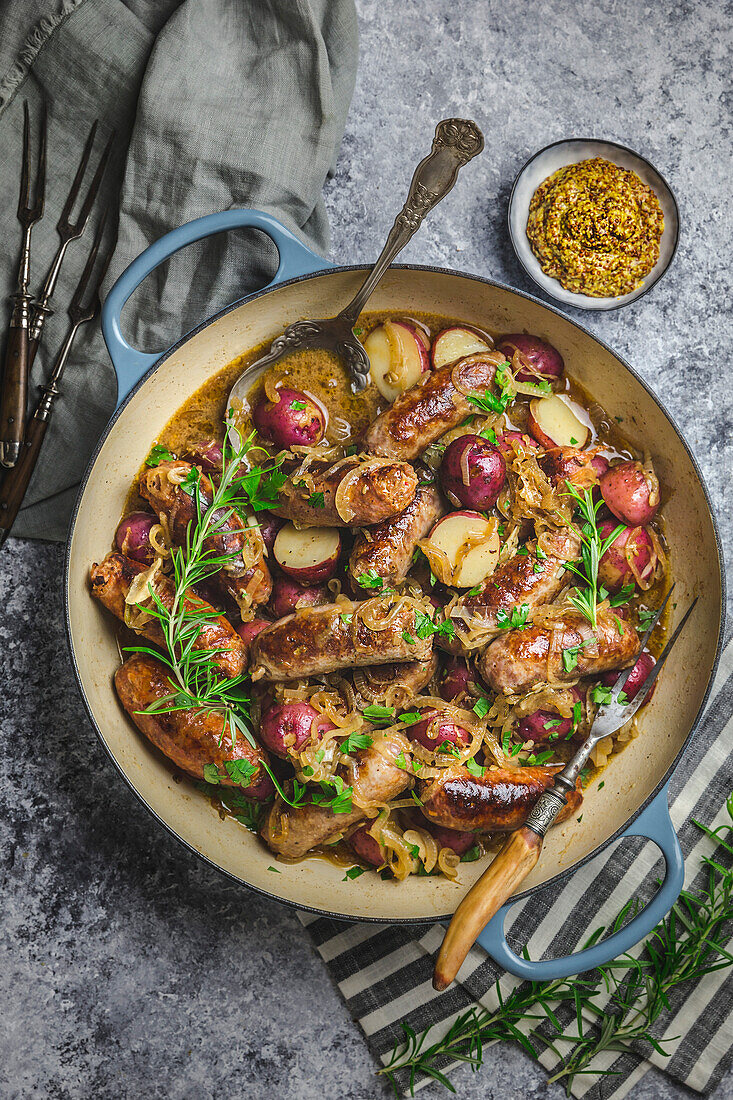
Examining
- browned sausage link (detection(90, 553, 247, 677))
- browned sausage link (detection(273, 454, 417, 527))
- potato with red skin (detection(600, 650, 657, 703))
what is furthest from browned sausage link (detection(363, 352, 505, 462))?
potato with red skin (detection(600, 650, 657, 703))

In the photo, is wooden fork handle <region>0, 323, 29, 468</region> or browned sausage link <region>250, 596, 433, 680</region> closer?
browned sausage link <region>250, 596, 433, 680</region>

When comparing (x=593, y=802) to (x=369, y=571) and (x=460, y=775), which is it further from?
(x=369, y=571)

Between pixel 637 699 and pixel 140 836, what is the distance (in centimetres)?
188

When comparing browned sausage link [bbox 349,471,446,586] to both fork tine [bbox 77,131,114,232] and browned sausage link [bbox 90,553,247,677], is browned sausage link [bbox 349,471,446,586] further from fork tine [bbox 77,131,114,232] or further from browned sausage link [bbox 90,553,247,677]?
fork tine [bbox 77,131,114,232]

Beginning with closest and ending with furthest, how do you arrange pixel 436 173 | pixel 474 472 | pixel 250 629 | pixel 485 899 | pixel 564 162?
pixel 485 899
pixel 436 173
pixel 474 472
pixel 250 629
pixel 564 162

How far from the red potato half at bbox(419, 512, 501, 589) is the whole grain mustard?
103 centimetres

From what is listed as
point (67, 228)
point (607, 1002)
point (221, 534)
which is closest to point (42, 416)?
point (67, 228)

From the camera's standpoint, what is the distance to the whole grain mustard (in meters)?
3.00

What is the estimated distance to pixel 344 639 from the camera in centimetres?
256

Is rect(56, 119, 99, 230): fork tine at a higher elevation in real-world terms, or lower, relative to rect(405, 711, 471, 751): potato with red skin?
higher

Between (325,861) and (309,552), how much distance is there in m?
1.12

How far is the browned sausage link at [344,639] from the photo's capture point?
8.38 feet

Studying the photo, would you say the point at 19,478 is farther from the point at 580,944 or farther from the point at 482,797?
the point at 580,944

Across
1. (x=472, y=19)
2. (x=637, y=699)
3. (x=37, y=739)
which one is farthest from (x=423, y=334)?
(x=37, y=739)
